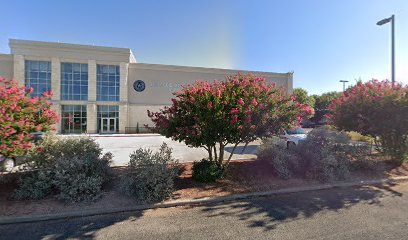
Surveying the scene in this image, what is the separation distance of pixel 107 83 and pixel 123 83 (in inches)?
83.0

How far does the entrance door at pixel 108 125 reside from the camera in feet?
92.6

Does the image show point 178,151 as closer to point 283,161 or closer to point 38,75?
point 283,161

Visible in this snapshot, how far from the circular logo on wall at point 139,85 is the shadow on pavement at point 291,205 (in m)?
26.9

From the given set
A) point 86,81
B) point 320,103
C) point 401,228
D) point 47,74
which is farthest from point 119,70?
point 320,103

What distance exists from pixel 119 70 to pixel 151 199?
27085 mm

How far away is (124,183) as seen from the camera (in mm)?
4871

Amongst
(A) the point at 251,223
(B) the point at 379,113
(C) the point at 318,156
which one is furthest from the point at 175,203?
(B) the point at 379,113

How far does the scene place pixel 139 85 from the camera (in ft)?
95.8

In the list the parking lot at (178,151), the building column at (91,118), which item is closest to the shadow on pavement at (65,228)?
the parking lot at (178,151)

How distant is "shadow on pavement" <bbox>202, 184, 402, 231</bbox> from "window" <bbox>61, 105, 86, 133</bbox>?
1104 inches

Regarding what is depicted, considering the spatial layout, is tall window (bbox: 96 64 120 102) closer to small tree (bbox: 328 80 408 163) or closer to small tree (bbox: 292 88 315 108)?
small tree (bbox: 328 80 408 163)

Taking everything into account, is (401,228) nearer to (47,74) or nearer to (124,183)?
(124,183)

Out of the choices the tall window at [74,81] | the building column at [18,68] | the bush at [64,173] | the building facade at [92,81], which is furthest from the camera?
the tall window at [74,81]

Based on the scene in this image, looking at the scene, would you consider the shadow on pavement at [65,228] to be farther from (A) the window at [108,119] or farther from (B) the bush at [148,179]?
(A) the window at [108,119]
